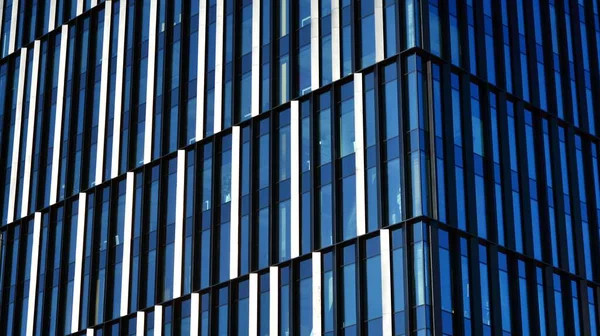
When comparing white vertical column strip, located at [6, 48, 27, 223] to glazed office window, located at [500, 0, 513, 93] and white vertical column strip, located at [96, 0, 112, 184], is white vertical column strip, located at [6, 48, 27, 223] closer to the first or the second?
white vertical column strip, located at [96, 0, 112, 184]

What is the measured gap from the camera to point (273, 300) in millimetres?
58500

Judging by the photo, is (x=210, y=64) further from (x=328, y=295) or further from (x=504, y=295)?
(x=504, y=295)

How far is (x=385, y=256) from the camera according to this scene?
5453cm

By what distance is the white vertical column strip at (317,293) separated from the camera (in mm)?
56125

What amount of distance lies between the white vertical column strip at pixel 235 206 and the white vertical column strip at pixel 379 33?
8.64m

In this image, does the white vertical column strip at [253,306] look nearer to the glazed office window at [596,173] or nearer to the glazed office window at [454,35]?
the glazed office window at [454,35]

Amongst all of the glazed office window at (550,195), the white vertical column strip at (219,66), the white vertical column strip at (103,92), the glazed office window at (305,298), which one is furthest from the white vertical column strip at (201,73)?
the glazed office window at (550,195)

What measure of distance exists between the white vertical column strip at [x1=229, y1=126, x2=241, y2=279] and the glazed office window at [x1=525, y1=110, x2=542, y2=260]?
12570 mm

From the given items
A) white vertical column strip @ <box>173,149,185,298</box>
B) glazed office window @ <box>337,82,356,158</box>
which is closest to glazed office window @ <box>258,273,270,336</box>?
white vertical column strip @ <box>173,149,185,298</box>

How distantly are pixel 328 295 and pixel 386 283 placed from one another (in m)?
3.16

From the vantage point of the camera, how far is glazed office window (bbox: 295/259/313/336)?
2239 inches

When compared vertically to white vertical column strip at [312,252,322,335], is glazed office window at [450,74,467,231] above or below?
above

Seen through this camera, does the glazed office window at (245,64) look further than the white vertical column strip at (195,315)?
Yes

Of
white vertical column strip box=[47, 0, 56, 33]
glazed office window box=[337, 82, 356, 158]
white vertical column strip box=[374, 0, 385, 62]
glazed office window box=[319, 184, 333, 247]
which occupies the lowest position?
glazed office window box=[319, 184, 333, 247]
